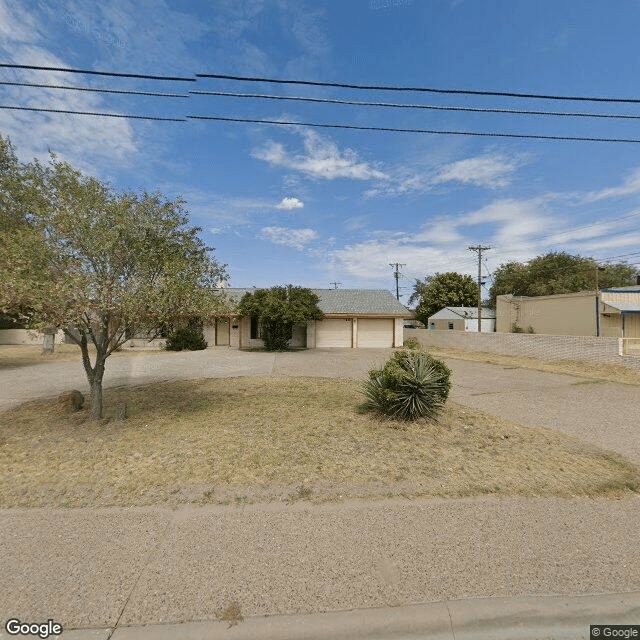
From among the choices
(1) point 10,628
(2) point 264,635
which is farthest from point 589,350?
(1) point 10,628

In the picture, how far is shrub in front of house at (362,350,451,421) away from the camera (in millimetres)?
6000

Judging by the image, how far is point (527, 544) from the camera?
9.25 ft

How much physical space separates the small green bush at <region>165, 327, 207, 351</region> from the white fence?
16.6 m

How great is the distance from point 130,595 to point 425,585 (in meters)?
2.01

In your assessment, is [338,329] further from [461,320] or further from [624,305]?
[461,320]

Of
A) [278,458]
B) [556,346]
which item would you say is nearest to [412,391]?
[278,458]

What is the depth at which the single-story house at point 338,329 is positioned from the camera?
22547 millimetres

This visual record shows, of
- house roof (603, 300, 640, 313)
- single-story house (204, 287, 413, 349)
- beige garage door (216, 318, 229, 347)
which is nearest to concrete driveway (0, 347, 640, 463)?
single-story house (204, 287, 413, 349)

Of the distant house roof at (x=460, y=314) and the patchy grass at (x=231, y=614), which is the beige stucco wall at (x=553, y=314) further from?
the patchy grass at (x=231, y=614)

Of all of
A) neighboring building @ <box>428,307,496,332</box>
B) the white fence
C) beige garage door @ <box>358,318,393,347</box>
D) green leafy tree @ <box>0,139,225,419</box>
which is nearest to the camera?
green leafy tree @ <box>0,139,225,419</box>

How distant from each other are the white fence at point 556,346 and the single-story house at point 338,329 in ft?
14.4

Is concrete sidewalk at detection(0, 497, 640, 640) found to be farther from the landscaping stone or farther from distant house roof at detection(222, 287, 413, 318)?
distant house roof at detection(222, 287, 413, 318)

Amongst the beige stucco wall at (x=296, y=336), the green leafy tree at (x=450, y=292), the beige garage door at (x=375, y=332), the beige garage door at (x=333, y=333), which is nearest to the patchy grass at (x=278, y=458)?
the beige stucco wall at (x=296, y=336)

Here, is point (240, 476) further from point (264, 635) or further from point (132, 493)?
point (264, 635)
